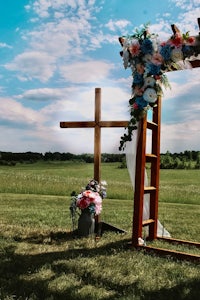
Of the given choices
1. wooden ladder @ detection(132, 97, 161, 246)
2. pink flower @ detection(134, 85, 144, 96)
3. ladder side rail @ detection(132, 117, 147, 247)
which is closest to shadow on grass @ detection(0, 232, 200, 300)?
ladder side rail @ detection(132, 117, 147, 247)

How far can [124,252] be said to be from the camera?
6746 mm

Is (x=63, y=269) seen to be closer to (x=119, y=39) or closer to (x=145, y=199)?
(x=145, y=199)

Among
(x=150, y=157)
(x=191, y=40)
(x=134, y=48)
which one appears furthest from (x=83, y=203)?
(x=191, y=40)

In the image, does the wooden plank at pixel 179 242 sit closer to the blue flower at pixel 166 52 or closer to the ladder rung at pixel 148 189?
the ladder rung at pixel 148 189

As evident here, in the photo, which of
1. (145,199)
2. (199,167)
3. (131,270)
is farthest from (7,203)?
(199,167)

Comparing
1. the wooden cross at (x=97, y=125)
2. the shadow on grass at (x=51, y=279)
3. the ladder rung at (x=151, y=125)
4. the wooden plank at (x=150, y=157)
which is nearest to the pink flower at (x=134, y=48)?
the ladder rung at (x=151, y=125)

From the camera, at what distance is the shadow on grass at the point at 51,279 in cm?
485

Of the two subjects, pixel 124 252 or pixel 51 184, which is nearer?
pixel 124 252

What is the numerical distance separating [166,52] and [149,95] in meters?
0.66

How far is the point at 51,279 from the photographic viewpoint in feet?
17.6

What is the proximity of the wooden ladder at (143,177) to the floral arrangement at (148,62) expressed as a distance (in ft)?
1.14

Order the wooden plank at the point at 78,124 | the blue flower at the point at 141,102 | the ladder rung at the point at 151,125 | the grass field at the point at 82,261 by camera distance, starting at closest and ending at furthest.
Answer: the grass field at the point at 82,261
the blue flower at the point at 141,102
the ladder rung at the point at 151,125
the wooden plank at the point at 78,124

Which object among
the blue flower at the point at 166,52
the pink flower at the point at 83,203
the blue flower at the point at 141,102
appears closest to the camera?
the blue flower at the point at 166,52

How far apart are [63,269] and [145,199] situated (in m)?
2.62
